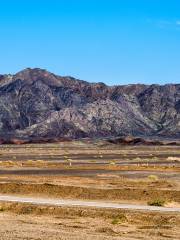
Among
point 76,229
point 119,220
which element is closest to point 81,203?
point 119,220

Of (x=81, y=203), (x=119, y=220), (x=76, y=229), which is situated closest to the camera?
(x=76, y=229)

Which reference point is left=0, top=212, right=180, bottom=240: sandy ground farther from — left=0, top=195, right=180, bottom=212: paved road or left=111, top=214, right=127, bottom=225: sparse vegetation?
left=0, top=195, right=180, bottom=212: paved road

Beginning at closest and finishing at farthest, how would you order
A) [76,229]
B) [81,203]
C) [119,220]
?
[76,229], [119,220], [81,203]

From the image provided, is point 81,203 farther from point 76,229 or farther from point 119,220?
point 76,229

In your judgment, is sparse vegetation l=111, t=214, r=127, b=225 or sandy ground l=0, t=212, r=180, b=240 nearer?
sandy ground l=0, t=212, r=180, b=240

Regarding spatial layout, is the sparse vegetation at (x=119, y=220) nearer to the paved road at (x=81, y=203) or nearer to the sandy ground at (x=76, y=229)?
the sandy ground at (x=76, y=229)

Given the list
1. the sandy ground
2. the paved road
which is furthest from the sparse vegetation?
the paved road

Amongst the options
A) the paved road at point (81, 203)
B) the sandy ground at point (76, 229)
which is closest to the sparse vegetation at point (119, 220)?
the sandy ground at point (76, 229)

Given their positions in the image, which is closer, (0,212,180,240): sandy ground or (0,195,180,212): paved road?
(0,212,180,240): sandy ground

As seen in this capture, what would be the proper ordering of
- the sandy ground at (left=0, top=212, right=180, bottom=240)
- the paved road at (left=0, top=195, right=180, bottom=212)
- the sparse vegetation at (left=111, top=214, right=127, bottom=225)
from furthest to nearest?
the paved road at (left=0, top=195, right=180, bottom=212) → the sparse vegetation at (left=111, top=214, right=127, bottom=225) → the sandy ground at (left=0, top=212, right=180, bottom=240)

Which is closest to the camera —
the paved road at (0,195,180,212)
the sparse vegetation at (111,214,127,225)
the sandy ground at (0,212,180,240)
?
the sandy ground at (0,212,180,240)

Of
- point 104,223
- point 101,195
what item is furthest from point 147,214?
point 101,195

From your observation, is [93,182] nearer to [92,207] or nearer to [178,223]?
[92,207]

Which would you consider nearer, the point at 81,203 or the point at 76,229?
the point at 76,229
